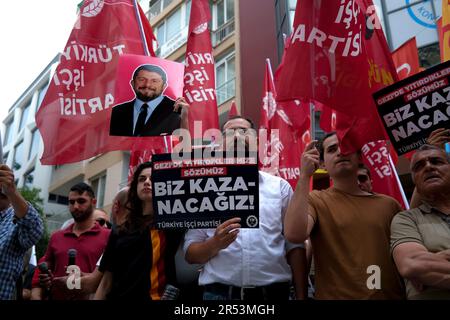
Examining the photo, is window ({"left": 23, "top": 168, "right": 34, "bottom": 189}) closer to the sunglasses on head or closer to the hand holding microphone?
the hand holding microphone

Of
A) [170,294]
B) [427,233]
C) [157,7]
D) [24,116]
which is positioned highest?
[24,116]

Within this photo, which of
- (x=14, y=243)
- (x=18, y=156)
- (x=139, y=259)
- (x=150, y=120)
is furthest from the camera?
(x=18, y=156)

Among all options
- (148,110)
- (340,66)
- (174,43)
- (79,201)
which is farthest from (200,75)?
(174,43)

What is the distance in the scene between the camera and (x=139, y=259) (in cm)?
305

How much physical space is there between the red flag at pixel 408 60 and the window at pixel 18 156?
103 ft

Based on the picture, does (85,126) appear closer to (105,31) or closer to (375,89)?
(105,31)

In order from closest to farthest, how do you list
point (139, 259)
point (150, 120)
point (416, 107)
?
point (139, 259), point (416, 107), point (150, 120)

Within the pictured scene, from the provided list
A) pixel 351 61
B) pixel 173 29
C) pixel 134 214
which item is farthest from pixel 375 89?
pixel 173 29

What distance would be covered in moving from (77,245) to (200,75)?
236cm

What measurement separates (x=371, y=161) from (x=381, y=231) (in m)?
1.96

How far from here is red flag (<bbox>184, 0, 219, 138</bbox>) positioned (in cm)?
524

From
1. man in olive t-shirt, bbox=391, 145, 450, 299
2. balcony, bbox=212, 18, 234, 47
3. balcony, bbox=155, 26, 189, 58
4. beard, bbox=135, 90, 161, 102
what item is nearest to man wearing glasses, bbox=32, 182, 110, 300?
beard, bbox=135, 90, 161, 102

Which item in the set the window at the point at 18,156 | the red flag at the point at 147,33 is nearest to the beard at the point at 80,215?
the red flag at the point at 147,33

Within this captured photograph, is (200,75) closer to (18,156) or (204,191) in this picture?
(204,191)
